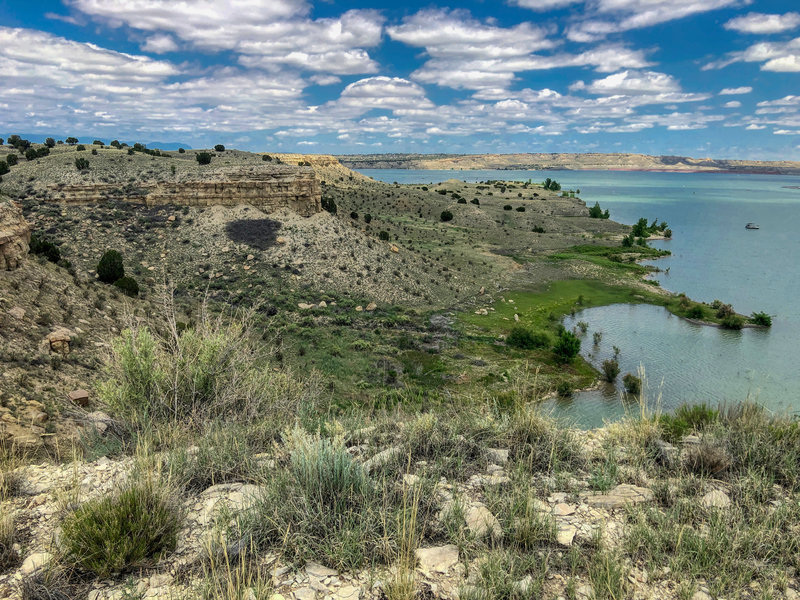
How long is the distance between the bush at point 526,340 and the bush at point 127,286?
19.7 meters

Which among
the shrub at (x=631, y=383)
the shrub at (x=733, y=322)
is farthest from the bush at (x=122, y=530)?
the shrub at (x=733, y=322)

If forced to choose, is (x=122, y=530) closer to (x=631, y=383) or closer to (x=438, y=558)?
(x=438, y=558)

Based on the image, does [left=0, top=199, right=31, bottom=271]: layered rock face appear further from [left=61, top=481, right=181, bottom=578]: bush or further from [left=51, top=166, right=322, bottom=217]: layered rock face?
[left=51, top=166, right=322, bottom=217]: layered rock face

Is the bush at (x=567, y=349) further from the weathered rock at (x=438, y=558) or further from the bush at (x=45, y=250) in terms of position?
the bush at (x=45, y=250)

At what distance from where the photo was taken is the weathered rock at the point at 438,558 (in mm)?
4340

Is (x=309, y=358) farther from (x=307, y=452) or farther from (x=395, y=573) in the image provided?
(x=395, y=573)

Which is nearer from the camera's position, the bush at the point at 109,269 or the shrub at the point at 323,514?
the shrub at the point at 323,514

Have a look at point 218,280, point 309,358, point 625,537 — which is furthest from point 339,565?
point 218,280

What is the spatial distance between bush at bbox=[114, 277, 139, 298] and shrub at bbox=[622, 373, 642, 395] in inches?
945

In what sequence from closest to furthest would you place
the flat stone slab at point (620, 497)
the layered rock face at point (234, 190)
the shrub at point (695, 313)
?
1. the flat stone slab at point (620, 497)
2. the shrub at point (695, 313)
3. the layered rock face at point (234, 190)

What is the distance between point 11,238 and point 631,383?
2562cm

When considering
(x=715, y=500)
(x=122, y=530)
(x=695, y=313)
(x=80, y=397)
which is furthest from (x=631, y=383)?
(x=122, y=530)

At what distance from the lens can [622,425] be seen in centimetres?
800

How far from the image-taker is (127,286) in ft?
74.2
